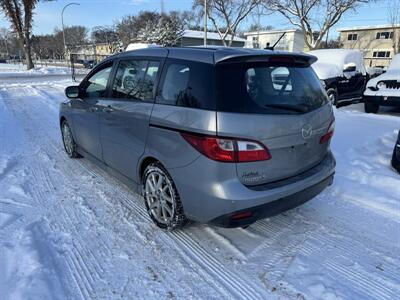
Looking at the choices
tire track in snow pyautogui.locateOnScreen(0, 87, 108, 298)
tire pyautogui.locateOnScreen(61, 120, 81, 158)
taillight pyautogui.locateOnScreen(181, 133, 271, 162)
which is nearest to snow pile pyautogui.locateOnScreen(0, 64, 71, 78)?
tire pyautogui.locateOnScreen(61, 120, 81, 158)

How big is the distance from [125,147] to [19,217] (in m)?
1.37

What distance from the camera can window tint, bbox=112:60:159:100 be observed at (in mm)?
3227

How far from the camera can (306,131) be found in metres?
2.79

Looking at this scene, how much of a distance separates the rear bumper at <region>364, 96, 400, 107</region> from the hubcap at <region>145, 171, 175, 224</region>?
8420mm

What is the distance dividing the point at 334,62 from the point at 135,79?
384 inches

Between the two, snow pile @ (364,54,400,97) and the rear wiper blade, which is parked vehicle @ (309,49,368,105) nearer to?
snow pile @ (364,54,400,97)

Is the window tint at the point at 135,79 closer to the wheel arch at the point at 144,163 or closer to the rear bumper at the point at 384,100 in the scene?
the wheel arch at the point at 144,163

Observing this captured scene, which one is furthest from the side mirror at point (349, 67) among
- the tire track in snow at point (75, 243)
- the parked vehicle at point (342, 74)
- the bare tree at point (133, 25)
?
the bare tree at point (133, 25)

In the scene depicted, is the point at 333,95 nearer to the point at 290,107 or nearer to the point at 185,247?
the point at 290,107

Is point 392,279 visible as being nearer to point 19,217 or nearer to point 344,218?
point 344,218

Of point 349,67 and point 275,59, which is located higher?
point 275,59

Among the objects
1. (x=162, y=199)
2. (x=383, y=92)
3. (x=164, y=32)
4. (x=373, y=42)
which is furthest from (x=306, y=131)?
(x=373, y=42)

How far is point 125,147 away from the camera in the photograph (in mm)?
3531

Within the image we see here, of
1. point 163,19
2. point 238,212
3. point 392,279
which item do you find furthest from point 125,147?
Result: point 163,19
